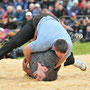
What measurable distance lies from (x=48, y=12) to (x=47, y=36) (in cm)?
683

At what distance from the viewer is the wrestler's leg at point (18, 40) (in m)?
5.21

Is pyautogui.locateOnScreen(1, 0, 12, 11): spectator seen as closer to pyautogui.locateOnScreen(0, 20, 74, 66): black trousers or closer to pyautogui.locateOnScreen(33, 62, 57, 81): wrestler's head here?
pyautogui.locateOnScreen(0, 20, 74, 66): black trousers

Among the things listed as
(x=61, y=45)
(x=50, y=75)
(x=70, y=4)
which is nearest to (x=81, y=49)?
(x=70, y=4)

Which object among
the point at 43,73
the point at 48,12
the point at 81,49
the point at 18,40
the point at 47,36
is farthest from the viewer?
the point at 48,12

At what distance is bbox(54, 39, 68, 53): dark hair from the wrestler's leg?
0.92 m

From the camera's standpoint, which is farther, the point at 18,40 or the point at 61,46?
the point at 18,40

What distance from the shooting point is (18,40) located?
17.2 ft

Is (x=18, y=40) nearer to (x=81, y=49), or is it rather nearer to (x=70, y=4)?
(x=81, y=49)

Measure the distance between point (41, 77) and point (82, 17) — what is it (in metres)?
7.97

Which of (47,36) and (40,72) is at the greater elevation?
(47,36)

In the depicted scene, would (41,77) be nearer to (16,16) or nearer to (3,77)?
(3,77)

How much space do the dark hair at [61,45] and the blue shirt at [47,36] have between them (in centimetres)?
19

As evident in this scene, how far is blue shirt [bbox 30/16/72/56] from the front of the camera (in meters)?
4.75

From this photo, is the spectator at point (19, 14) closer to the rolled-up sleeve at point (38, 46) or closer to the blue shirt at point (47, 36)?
the blue shirt at point (47, 36)
